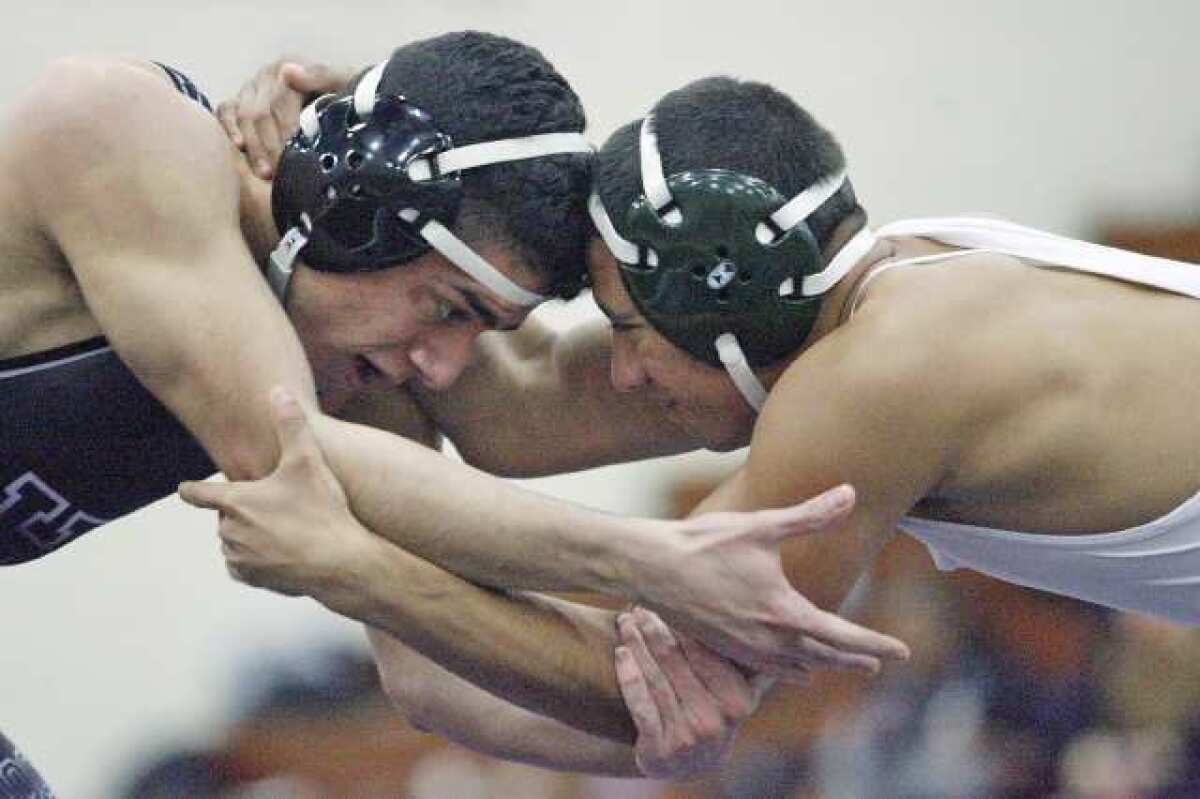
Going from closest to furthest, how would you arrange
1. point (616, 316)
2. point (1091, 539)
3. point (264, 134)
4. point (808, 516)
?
point (808, 516) → point (1091, 539) → point (616, 316) → point (264, 134)

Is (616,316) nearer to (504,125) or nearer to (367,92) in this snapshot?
(504,125)

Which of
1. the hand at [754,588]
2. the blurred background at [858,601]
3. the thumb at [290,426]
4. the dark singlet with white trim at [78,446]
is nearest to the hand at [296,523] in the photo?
the thumb at [290,426]

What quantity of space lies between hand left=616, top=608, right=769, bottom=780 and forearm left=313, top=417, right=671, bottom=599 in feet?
0.73

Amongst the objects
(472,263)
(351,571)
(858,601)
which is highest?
(472,263)

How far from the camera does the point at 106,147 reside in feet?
9.70

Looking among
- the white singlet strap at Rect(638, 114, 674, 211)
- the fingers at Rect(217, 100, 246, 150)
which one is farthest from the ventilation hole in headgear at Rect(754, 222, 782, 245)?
the fingers at Rect(217, 100, 246, 150)

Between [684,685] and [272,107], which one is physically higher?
[272,107]

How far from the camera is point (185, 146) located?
3.02m

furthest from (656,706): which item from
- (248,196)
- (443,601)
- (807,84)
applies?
(807,84)

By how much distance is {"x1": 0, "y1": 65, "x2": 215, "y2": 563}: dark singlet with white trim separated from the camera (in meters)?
3.11

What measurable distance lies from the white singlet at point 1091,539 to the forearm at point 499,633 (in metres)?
0.49

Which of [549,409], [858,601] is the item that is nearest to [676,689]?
→ [549,409]

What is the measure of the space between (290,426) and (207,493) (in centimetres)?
17

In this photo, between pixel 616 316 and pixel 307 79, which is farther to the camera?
pixel 307 79
